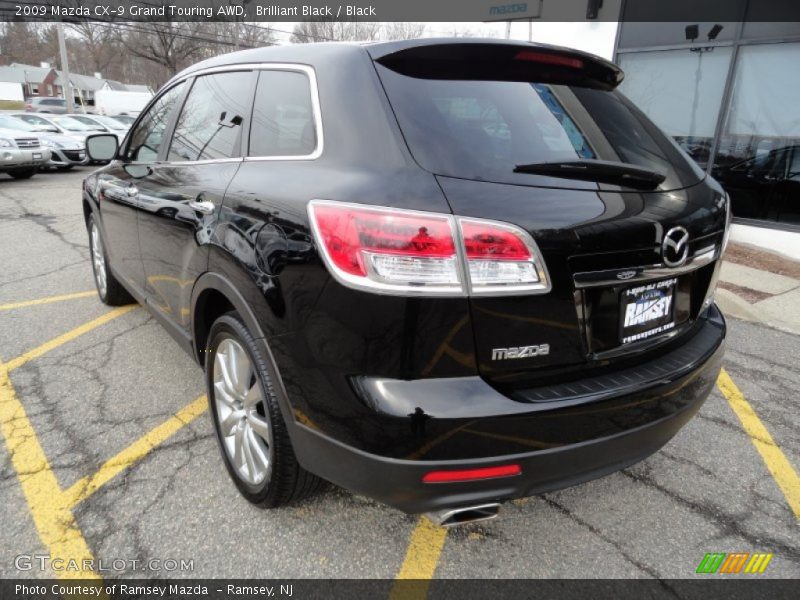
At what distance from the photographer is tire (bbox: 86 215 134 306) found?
430 cm

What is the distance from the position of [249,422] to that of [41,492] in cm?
102

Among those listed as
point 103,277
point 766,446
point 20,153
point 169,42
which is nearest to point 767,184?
point 766,446

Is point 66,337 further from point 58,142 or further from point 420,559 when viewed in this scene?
point 58,142

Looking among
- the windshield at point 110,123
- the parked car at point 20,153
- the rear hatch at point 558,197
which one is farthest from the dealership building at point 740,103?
the windshield at point 110,123

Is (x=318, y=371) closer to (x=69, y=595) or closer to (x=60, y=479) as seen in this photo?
(x=69, y=595)

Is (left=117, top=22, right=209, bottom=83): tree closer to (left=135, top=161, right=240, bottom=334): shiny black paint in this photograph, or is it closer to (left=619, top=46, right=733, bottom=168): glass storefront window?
(left=619, top=46, right=733, bottom=168): glass storefront window

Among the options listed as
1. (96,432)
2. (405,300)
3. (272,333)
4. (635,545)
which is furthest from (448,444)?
(96,432)

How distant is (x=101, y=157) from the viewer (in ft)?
13.2

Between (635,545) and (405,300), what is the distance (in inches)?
57.2

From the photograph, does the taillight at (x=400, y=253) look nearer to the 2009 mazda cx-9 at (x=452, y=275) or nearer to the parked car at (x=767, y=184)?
the 2009 mazda cx-9 at (x=452, y=275)

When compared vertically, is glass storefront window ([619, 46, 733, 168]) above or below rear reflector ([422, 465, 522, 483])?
above

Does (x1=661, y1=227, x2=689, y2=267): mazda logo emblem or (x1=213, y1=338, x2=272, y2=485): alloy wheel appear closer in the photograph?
(x1=661, y1=227, x2=689, y2=267): mazda logo emblem

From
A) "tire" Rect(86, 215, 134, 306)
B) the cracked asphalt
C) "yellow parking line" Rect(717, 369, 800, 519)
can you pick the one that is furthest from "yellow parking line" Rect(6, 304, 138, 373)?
"yellow parking line" Rect(717, 369, 800, 519)

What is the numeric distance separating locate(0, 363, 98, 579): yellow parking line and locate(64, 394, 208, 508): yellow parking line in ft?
0.22
